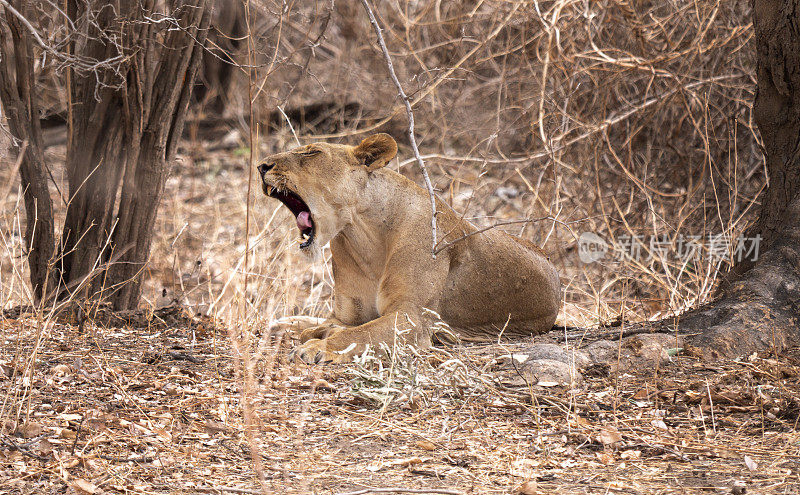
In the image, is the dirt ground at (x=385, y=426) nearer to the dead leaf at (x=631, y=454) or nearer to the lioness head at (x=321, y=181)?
the dead leaf at (x=631, y=454)

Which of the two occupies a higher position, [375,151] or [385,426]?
[375,151]

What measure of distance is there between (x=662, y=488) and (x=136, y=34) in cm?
333

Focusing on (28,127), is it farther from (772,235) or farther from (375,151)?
(772,235)

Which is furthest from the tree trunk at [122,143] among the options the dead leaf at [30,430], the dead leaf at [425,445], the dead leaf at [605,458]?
the dead leaf at [605,458]

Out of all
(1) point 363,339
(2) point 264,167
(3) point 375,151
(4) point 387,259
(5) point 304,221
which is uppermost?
(3) point 375,151

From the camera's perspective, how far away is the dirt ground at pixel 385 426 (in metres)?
2.65

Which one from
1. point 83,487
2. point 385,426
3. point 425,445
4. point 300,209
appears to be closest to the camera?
point 83,487

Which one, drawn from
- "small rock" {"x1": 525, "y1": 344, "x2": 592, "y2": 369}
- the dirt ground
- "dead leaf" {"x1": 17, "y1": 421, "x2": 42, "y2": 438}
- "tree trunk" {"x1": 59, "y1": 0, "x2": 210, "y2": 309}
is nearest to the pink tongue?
the dirt ground

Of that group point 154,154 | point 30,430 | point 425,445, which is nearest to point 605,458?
point 425,445

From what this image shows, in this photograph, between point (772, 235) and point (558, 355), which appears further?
point (772, 235)

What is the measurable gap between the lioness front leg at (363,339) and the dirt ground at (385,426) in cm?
13

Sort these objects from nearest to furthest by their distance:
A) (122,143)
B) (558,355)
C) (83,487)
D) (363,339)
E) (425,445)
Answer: (83,487)
(425,445)
(558,355)
(363,339)
(122,143)

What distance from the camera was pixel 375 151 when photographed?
4457 mm

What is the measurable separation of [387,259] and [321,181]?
1.70 ft
